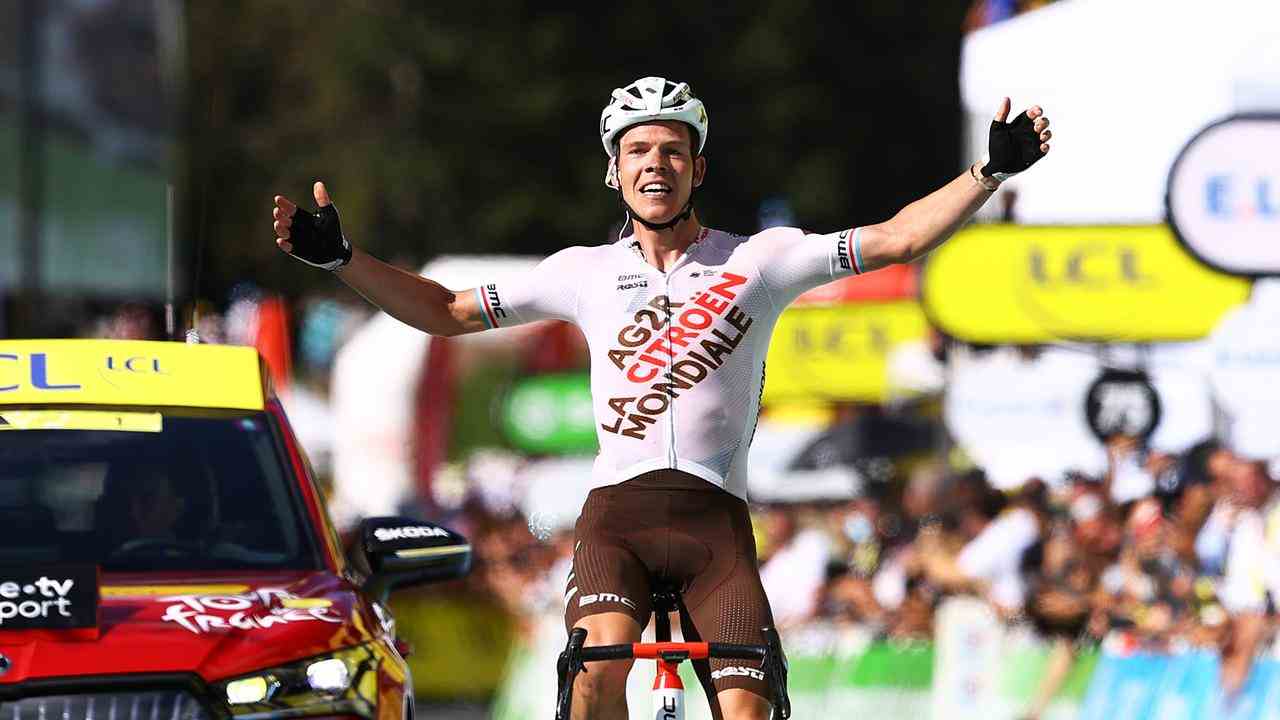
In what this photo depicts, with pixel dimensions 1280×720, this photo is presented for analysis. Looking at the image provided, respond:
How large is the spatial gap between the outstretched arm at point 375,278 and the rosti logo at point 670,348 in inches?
17.9

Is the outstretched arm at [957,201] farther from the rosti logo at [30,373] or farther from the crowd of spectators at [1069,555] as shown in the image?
the crowd of spectators at [1069,555]

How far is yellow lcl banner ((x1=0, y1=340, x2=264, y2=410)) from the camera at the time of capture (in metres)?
7.54

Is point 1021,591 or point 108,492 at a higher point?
point 108,492

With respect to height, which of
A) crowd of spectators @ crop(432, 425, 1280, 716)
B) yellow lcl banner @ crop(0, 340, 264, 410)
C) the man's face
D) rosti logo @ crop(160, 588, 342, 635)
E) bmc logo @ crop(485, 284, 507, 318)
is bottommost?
crowd of spectators @ crop(432, 425, 1280, 716)

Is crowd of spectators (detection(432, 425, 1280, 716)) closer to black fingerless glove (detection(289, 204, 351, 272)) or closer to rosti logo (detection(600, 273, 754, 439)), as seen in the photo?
rosti logo (detection(600, 273, 754, 439))

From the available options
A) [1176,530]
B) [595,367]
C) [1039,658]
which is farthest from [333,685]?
[1176,530]

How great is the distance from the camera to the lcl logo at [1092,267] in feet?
55.0

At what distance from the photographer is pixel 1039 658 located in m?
14.2

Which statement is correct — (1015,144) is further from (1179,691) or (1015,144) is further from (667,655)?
(1179,691)

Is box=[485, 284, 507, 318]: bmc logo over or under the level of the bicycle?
over

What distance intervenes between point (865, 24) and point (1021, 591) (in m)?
42.3

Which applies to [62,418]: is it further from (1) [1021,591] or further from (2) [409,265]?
(2) [409,265]

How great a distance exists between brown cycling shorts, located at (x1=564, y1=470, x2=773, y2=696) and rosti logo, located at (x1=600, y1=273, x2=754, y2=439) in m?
0.17

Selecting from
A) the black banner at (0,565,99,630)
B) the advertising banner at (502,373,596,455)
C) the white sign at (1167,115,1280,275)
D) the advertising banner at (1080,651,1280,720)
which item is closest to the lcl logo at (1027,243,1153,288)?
the white sign at (1167,115,1280,275)
